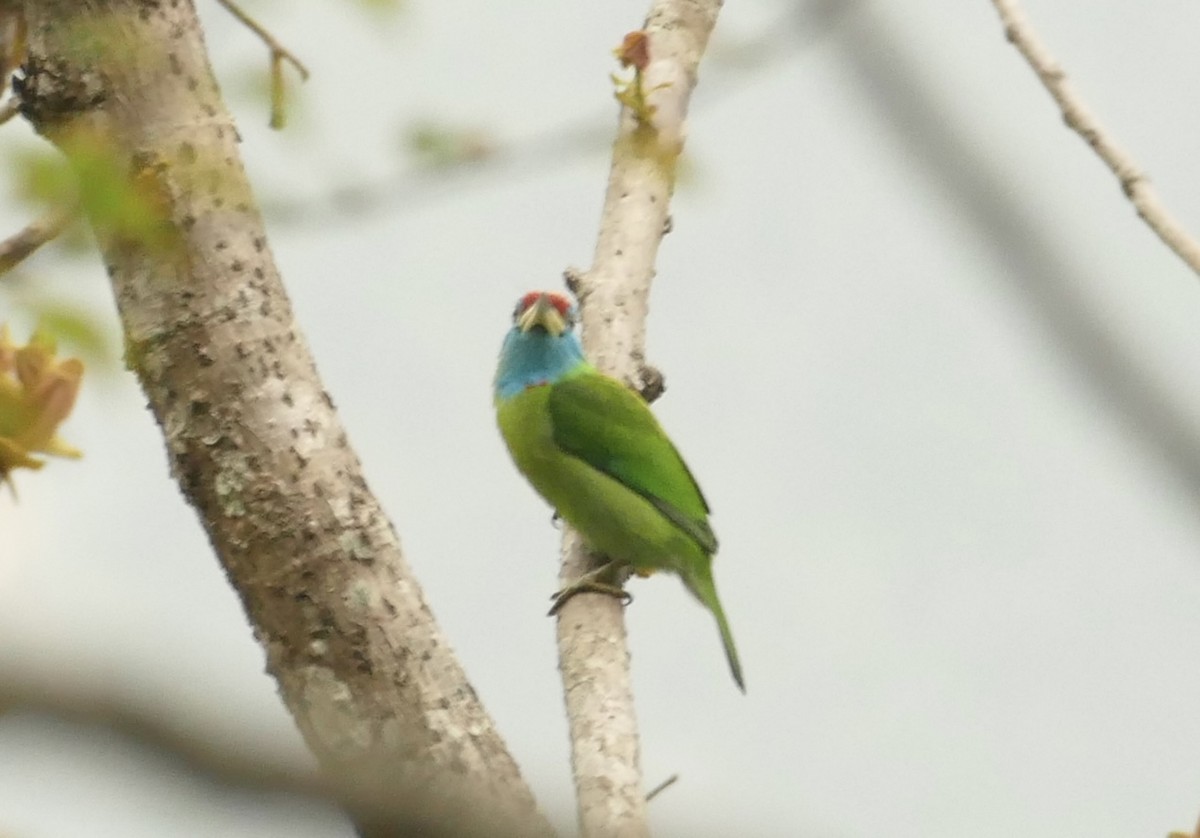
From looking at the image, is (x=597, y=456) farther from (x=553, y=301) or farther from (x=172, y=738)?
(x=172, y=738)

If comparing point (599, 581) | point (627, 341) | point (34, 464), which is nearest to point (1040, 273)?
point (34, 464)

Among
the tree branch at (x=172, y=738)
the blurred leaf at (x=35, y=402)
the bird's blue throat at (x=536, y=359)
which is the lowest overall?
the tree branch at (x=172, y=738)

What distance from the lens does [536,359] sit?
13.2 feet

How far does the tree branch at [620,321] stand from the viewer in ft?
8.00

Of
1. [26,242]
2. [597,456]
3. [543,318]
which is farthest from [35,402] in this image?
[543,318]

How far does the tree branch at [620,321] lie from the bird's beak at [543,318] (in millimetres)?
457

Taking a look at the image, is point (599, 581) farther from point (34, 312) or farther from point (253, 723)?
point (253, 723)

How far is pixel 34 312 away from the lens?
1360 mm

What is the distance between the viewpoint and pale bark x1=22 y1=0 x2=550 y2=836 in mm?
2199

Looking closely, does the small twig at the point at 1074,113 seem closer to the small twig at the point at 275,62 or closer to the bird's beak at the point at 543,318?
the small twig at the point at 275,62

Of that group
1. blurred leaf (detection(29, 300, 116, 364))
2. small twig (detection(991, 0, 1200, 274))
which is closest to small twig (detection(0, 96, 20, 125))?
blurred leaf (detection(29, 300, 116, 364))

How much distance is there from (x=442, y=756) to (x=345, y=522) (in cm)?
38

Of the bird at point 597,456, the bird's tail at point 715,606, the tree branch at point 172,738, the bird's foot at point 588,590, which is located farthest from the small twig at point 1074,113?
the bird's tail at point 715,606

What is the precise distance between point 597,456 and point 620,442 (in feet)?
0.23
